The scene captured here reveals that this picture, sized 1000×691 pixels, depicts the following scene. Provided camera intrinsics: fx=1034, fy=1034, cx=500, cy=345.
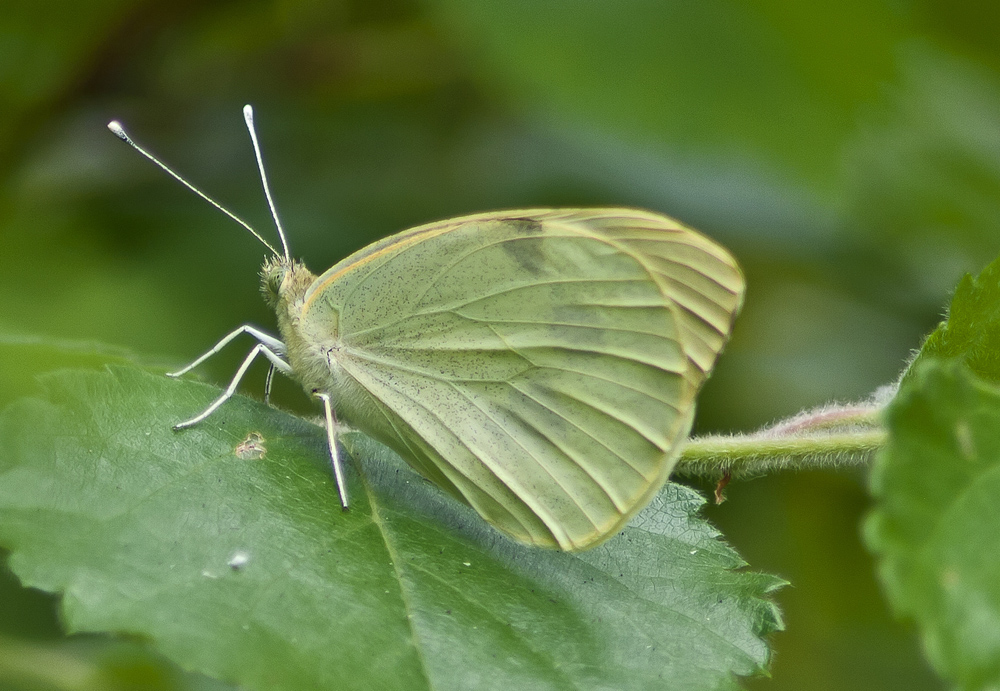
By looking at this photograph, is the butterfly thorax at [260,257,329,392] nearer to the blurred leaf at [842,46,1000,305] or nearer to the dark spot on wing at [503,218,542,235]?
the dark spot on wing at [503,218,542,235]

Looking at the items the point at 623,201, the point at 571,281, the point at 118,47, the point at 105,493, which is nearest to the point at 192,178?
the point at 118,47

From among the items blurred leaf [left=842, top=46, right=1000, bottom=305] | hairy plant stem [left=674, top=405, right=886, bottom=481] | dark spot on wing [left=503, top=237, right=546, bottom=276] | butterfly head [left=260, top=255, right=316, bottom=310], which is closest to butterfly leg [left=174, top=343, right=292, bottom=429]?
butterfly head [left=260, top=255, right=316, bottom=310]

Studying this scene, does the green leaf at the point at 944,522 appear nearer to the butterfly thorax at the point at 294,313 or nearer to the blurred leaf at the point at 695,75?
the butterfly thorax at the point at 294,313

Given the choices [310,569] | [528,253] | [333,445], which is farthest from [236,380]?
[528,253]

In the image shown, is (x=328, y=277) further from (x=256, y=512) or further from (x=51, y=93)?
(x=51, y=93)

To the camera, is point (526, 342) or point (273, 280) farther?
point (273, 280)

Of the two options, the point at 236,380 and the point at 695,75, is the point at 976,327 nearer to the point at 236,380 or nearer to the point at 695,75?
the point at 236,380
